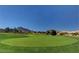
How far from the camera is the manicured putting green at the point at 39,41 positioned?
121 inches

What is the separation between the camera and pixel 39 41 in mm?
3090

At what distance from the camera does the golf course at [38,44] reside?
121 inches

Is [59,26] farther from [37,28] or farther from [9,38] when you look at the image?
[9,38]

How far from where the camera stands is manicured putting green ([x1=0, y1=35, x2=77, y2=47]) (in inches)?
121

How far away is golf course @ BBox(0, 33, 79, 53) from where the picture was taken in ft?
10.1

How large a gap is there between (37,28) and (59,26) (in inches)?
11.1

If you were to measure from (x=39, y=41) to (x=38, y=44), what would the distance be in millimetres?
40

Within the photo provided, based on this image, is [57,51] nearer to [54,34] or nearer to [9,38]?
[54,34]

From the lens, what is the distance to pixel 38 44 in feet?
10.1

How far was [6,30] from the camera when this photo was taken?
308 centimetres
